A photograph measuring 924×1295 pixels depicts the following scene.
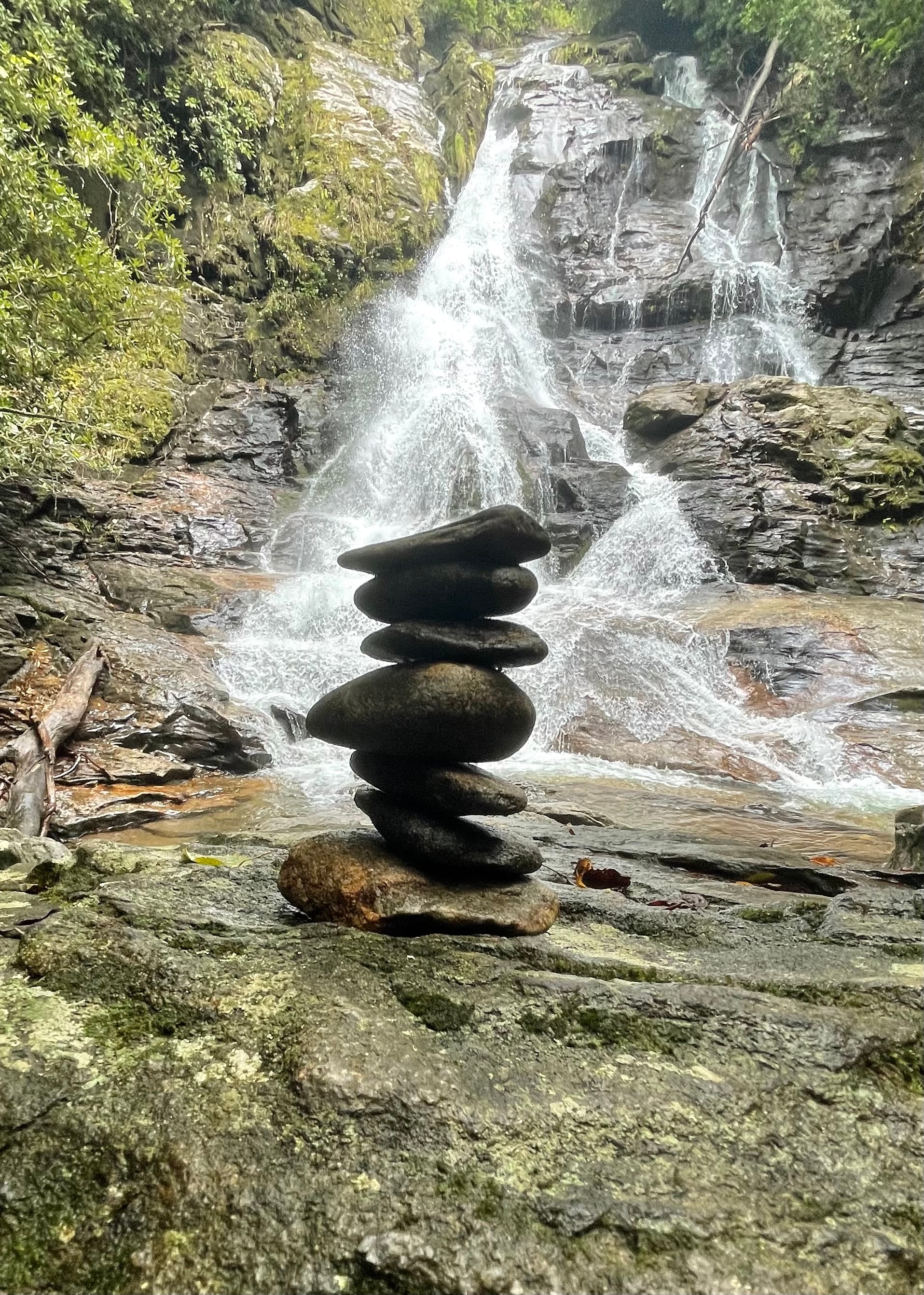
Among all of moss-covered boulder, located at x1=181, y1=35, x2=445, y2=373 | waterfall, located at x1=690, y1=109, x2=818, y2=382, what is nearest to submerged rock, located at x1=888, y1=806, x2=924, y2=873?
waterfall, located at x1=690, y1=109, x2=818, y2=382

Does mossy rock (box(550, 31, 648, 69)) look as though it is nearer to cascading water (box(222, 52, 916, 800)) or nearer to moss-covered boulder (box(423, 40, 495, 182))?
cascading water (box(222, 52, 916, 800))

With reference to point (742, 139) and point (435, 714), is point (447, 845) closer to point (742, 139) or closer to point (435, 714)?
point (435, 714)

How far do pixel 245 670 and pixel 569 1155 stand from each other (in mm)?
9786

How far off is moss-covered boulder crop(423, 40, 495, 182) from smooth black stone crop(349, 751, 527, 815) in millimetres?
27646

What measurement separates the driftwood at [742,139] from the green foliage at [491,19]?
540 inches

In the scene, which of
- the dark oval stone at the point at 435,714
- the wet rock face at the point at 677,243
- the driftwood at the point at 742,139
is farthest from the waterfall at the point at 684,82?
the dark oval stone at the point at 435,714

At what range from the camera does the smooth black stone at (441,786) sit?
3.09 metres

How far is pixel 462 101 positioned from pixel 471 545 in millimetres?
30357

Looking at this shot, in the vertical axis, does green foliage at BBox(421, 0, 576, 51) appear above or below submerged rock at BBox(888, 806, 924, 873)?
above

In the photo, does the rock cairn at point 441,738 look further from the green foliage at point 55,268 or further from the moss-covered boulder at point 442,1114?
the green foliage at point 55,268

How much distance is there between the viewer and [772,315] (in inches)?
811

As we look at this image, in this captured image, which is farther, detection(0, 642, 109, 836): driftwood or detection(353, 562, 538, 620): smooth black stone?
detection(0, 642, 109, 836): driftwood

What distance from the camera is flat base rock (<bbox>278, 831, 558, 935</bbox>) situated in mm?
2807

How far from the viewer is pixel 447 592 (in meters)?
3.37
